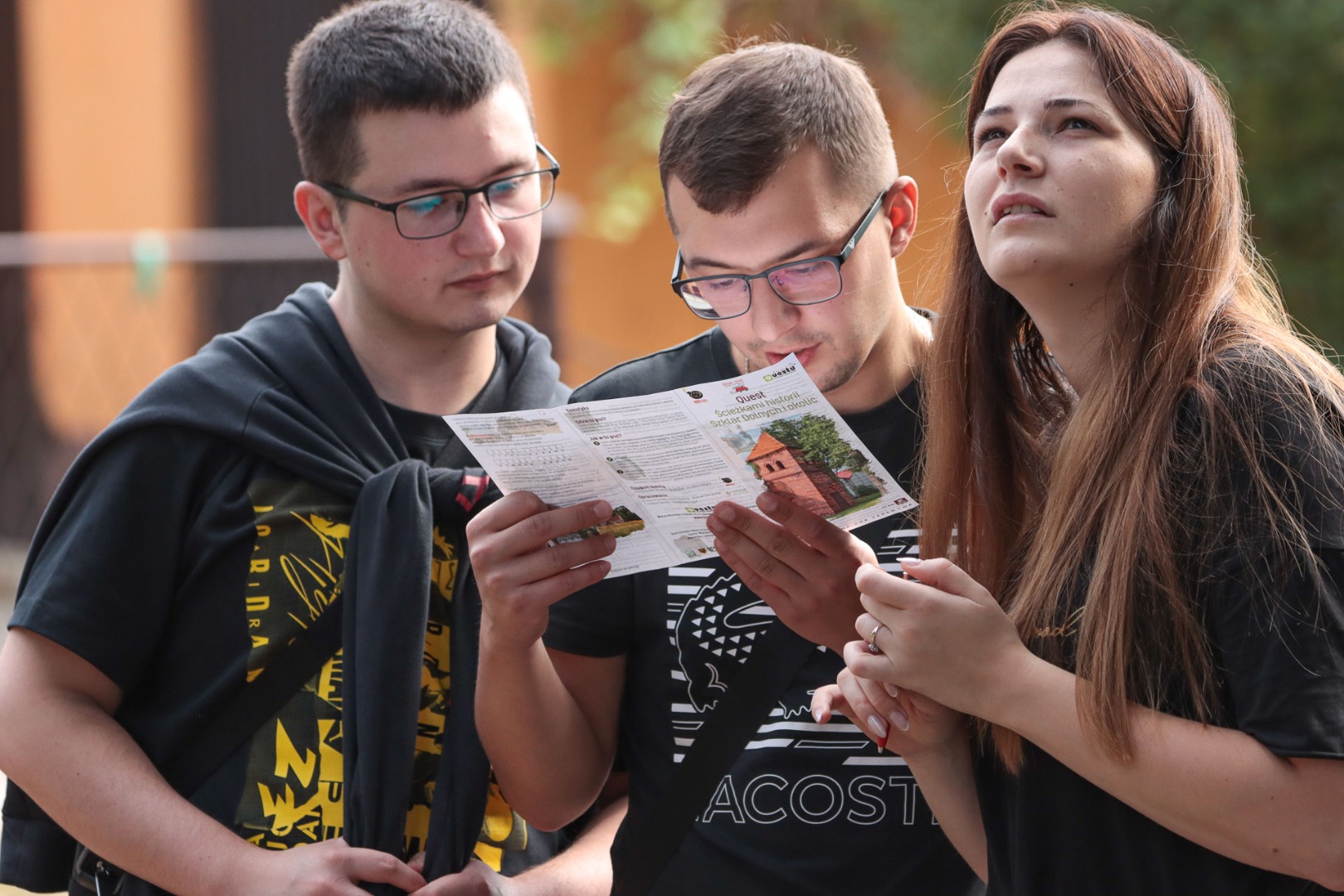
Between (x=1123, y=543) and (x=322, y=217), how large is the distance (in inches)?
62.7

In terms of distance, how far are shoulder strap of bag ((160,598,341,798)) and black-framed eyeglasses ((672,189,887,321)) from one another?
85 cm

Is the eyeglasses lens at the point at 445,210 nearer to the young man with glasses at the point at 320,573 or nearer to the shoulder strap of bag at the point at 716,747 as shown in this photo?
the young man with glasses at the point at 320,573

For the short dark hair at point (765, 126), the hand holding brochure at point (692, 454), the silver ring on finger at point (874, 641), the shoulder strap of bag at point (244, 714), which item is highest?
the short dark hair at point (765, 126)

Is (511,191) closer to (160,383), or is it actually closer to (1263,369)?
(160,383)

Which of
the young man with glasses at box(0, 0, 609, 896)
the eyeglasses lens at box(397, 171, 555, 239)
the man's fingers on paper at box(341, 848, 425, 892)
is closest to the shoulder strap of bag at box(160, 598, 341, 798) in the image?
the young man with glasses at box(0, 0, 609, 896)

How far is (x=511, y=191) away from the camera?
2412 mm

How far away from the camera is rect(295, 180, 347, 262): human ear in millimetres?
2480

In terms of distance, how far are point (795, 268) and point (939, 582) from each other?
2.08ft

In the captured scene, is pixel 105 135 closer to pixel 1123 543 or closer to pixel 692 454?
pixel 692 454

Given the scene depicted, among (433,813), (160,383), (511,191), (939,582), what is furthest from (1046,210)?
(160,383)

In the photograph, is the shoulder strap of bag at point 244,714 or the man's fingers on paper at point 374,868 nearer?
the man's fingers on paper at point 374,868

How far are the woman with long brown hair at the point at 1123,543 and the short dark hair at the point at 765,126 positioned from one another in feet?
1.05

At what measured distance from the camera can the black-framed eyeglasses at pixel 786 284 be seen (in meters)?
2.11

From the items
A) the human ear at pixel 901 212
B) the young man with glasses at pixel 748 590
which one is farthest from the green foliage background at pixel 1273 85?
the young man with glasses at pixel 748 590
